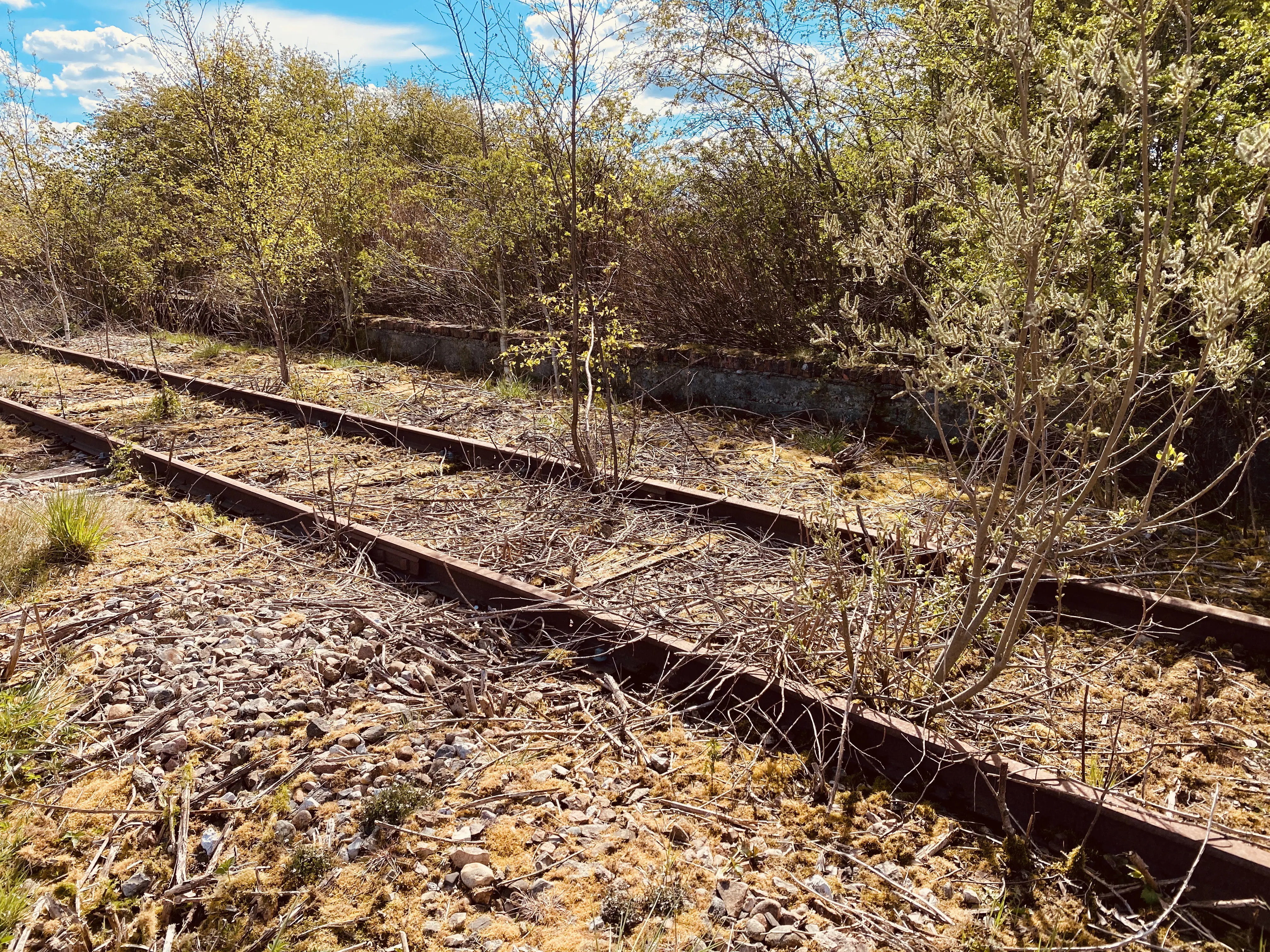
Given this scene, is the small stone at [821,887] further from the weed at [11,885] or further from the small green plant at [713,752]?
the weed at [11,885]

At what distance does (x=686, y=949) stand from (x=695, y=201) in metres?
9.06

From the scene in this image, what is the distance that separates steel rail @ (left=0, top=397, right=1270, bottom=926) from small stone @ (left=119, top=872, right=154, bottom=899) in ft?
6.29

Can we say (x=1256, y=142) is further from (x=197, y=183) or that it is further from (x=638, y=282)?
(x=197, y=183)

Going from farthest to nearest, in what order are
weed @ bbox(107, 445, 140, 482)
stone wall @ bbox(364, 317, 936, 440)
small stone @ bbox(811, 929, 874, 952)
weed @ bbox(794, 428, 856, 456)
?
1. stone wall @ bbox(364, 317, 936, 440)
2. weed @ bbox(794, 428, 856, 456)
3. weed @ bbox(107, 445, 140, 482)
4. small stone @ bbox(811, 929, 874, 952)

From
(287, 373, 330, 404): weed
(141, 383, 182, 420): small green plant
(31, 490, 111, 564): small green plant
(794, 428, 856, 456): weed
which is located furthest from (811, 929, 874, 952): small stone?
(141, 383, 182, 420): small green plant

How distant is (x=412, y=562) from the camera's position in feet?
16.5

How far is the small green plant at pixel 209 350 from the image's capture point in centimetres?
1362

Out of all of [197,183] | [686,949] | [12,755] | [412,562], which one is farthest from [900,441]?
[197,183]

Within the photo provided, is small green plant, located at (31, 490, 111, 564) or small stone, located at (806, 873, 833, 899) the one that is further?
small green plant, located at (31, 490, 111, 564)

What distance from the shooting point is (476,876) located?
2631 millimetres

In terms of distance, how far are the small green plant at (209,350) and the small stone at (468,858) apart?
41.8 ft

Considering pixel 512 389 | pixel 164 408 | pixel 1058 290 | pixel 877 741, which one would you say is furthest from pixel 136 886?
pixel 164 408

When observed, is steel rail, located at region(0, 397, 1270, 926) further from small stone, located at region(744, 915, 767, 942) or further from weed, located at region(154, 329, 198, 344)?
weed, located at region(154, 329, 198, 344)

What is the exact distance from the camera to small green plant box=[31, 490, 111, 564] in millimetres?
5176
